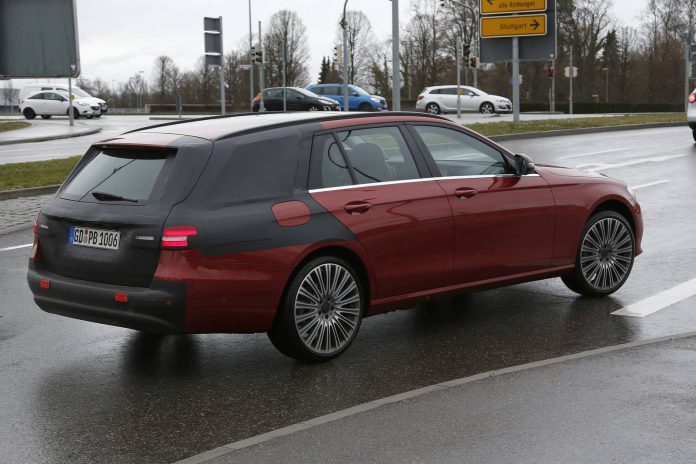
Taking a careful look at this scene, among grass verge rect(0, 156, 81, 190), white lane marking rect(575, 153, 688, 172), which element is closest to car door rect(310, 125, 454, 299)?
grass verge rect(0, 156, 81, 190)

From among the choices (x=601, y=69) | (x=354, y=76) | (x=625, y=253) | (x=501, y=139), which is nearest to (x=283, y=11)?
(x=354, y=76)

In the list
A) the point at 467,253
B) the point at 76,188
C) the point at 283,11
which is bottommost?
the point at 467,253

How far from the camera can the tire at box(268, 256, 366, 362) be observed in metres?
6.18

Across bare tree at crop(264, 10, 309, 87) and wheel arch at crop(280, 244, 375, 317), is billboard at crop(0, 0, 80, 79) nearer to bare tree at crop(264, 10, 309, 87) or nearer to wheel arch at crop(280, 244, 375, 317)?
wheel arch at crop(280, 244, 375, 317)

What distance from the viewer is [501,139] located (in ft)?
87.7

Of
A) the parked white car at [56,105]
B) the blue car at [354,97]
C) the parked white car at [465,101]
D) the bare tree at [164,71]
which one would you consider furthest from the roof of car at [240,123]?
the bare tree at [164,71]

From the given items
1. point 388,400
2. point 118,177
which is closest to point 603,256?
point 388,400

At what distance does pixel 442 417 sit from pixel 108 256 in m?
2.22

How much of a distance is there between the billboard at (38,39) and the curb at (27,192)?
5.58 metres

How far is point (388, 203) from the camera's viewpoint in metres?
6.66

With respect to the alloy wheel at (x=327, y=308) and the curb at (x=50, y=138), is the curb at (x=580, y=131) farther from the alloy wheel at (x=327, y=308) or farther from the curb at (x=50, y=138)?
the alloy wheel at (x=327, y=308)

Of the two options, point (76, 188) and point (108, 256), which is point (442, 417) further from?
point (76, 188)

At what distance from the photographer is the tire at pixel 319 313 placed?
6180 millimetres

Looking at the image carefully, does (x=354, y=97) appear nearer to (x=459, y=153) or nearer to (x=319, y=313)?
(x=459, y=153)
